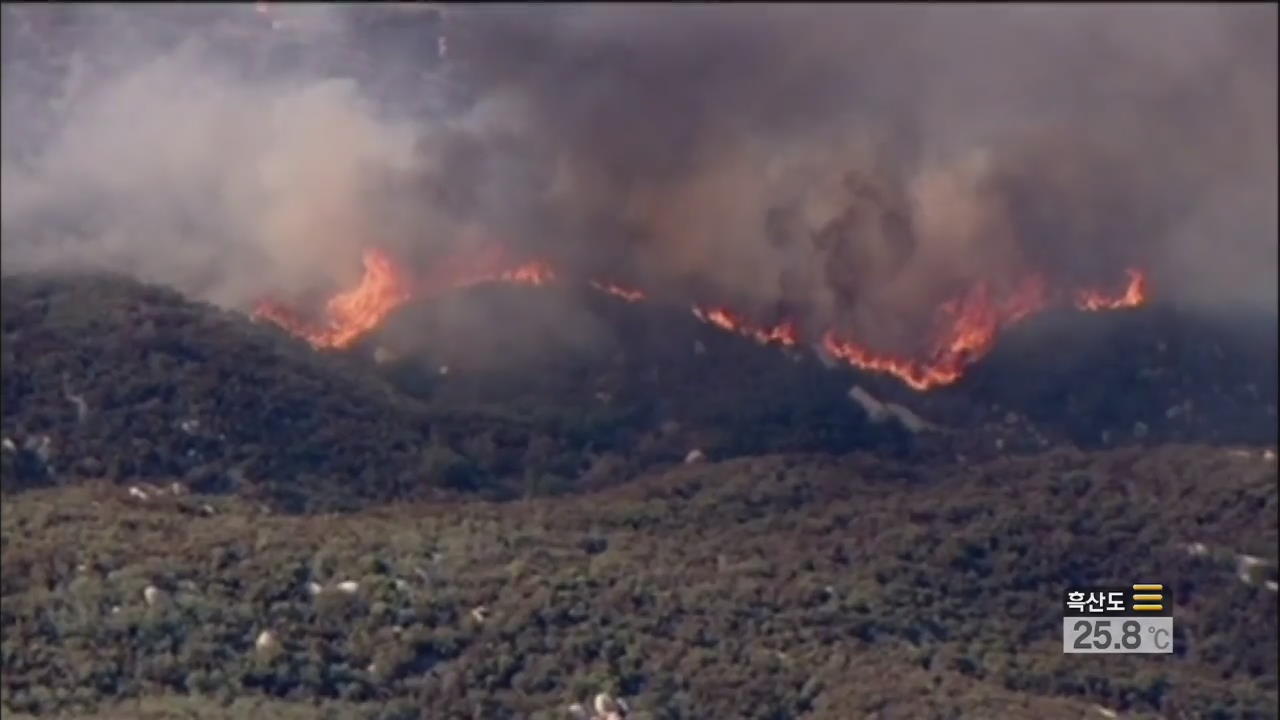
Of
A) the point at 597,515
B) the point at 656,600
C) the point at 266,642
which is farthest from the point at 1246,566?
the point at 266,642

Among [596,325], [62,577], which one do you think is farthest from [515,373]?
[62,577]

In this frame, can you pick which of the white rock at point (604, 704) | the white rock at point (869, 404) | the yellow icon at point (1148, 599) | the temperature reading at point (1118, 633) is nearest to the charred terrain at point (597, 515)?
the white rock at point (869, 404)

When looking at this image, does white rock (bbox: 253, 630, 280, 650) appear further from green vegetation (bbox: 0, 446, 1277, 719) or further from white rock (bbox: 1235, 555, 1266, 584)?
white rock (bbox: 1235, 555, 1266, 584)

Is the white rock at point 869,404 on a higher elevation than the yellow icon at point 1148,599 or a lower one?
higher

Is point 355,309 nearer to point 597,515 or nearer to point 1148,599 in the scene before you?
point 597,515

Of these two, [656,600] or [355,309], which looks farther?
[355,309]

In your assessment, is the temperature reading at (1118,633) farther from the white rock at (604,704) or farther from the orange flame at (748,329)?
the orange flame at (748,329)

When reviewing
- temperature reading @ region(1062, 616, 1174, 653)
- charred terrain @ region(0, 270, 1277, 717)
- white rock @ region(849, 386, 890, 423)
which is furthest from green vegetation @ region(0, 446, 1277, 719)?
temperature reading @ region(1062, 616, 1174, 653)

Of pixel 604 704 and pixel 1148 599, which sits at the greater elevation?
pixel 604 704

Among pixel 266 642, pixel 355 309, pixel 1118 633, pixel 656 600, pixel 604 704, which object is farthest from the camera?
pixel 355 309

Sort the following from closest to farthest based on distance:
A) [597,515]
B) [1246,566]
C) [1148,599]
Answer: [1148,599] → [597,515] → [1246,566]
